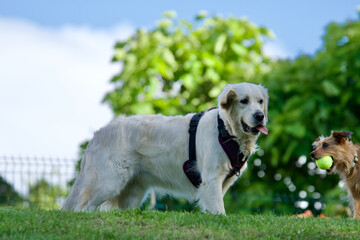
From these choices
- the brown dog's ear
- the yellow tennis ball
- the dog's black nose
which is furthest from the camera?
A: the yellow tennis ball

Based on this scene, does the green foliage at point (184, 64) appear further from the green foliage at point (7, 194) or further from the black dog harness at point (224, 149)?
the black dog harness at point (224, 149)

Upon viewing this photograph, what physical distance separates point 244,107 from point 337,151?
236 centimetres

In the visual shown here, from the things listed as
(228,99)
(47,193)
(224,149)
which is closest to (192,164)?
(224,149)

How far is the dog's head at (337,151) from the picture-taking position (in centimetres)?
838

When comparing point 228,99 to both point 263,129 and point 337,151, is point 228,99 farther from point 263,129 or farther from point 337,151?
point 337,151

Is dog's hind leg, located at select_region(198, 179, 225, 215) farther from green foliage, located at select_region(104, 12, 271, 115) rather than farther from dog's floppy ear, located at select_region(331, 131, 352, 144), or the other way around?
green foliage, located at select_region(104, 12, 271, 115)

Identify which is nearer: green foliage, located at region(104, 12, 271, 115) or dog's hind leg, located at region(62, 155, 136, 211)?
dog's hind leg, located at region(62, 155, 136, 211)

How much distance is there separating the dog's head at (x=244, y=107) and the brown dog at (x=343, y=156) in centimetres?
188

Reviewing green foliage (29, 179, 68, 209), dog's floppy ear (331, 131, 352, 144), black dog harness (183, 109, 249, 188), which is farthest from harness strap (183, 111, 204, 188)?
green foliage (29, 179, 68, 209)

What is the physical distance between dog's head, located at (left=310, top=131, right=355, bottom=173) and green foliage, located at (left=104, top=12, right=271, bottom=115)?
296 inches

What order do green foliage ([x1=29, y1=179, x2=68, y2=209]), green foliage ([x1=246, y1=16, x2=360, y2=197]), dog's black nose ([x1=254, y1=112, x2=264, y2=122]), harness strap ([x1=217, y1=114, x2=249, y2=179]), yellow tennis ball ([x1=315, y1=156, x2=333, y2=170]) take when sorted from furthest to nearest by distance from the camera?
green foliage ([x1=29, y1=179, x2=68, y2=209]) < green foliage ([x1=246, y1=16, x2=360, y2=197]) < yellow tennis ball ([x1=315, y1=156, x2=333, y2=170]) < harness strap ([x1=217, y1=114, x2=249, y2=179]) < dog's black nose ([x1=254, y1=112, x2=264, y2=122])

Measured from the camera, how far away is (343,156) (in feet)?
27.5

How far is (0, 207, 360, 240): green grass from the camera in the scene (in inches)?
218

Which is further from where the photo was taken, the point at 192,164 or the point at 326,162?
the point at 326,162
